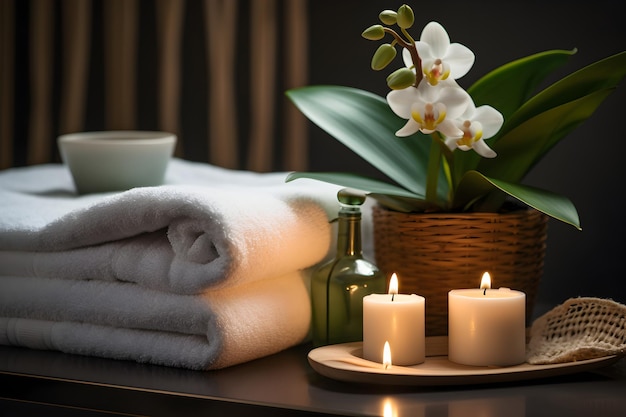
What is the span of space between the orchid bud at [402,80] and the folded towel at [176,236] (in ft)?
0.57

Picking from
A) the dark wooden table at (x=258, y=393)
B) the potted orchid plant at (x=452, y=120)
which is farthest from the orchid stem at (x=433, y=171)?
the dark wooden table at (x=258, y=393)

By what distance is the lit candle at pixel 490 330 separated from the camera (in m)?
0.81

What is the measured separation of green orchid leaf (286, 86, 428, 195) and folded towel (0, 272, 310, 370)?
0.16 metres

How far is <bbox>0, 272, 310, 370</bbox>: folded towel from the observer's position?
82 centimetres

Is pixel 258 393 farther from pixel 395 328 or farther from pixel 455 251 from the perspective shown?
pixel 455 251

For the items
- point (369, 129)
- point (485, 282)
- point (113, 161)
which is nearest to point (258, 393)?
point (485, 282)

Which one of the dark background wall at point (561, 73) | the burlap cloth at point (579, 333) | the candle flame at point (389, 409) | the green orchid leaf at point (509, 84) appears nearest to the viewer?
the candle flame at point (389, 409)

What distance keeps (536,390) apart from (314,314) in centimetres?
25

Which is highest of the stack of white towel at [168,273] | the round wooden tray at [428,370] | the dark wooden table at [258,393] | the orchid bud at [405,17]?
the orchid bud at [405,17]

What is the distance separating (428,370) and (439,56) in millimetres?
299

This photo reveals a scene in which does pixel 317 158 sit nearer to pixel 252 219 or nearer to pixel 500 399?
pixel 252 219

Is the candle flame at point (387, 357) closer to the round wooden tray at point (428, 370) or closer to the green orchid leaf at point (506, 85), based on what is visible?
the round wooden tray at point (428, 370)

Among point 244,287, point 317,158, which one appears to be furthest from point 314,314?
point 317,158

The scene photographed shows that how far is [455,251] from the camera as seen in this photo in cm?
91
